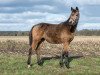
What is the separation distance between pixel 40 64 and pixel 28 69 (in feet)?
4.86

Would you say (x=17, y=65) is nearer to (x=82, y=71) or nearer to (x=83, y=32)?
(x=82, y=71)

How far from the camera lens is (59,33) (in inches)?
693

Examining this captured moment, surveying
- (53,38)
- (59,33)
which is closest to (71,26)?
(59,33)

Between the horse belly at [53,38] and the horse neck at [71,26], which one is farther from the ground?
the horse neck at [71,26]

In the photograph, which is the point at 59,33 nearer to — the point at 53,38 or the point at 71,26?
the point at 53,38

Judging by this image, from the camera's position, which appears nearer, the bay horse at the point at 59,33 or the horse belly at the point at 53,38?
the bay horse at the point at 59,33

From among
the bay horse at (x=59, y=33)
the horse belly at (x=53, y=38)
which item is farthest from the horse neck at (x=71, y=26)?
the horse belly at (x=53, y=38)

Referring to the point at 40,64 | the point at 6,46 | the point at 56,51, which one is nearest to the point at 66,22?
the point at 40,64

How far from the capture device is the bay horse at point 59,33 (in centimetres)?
1688

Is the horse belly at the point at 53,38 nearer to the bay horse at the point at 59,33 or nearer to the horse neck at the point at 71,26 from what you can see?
the bay horse at the point at 59,33

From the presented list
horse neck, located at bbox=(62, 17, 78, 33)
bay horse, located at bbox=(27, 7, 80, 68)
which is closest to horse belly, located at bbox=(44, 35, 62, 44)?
bay horse, located at bbox=(27, 7, 80, 68)

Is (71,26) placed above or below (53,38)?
above

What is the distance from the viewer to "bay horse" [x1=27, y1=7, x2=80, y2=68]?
16.9 m

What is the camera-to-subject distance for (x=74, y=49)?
26422 millimetres
